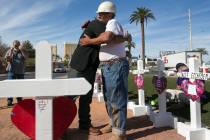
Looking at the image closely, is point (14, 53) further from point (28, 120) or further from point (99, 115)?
point (28, 120)

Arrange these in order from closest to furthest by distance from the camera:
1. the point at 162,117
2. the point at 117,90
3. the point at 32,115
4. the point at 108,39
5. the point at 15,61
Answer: the point at 32,115 < the point at 108,39 < the point at 117,90 < the point at 162,117 < the point at 15,61

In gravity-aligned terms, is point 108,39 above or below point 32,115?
above

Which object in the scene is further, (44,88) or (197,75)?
(197,75)

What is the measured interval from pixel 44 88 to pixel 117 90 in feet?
6.24

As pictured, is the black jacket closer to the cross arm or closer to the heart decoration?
the heart decoration

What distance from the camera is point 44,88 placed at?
2.63 meters

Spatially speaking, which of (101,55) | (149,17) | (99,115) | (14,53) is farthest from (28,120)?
(149,17)

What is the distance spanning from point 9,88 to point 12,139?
106 inches

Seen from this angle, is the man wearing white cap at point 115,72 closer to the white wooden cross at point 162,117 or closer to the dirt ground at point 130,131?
the dirt ground at point 130,131

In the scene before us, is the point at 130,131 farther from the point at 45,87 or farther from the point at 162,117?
the point at 45,87

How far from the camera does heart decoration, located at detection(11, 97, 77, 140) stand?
2.90m

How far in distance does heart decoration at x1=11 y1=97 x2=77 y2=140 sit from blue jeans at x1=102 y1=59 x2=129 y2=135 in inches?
55.9

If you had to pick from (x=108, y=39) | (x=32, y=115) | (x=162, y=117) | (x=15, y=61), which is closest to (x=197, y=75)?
(x=162, y=117)

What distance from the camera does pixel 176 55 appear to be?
4619cm
